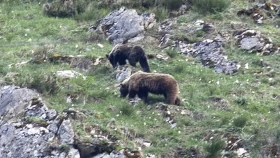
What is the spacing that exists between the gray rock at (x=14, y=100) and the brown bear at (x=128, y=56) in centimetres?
334

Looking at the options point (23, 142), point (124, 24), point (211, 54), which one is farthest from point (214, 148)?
point (124, 24)

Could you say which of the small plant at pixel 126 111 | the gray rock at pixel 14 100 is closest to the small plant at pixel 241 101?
the small plant at pixel 126 111

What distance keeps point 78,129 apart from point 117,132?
0.77 metres

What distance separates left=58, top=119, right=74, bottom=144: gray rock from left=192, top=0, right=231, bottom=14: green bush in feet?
27.5

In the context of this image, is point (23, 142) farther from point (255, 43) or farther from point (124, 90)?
point (255, 43)

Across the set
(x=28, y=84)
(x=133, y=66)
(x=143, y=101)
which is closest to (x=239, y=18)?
(x=133, y=66)

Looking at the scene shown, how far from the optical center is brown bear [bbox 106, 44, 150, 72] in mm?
18844

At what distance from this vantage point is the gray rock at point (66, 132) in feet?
46.5

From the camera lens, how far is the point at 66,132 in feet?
47.1

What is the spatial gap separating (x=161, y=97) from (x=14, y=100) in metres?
3.45

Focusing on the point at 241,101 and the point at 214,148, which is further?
the point at 241,101

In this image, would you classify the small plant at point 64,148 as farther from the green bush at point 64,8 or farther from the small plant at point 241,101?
the green bush at point 64,8

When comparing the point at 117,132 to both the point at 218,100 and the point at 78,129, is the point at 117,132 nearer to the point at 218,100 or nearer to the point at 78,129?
the point at 78,129

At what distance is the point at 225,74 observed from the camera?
737 inches
